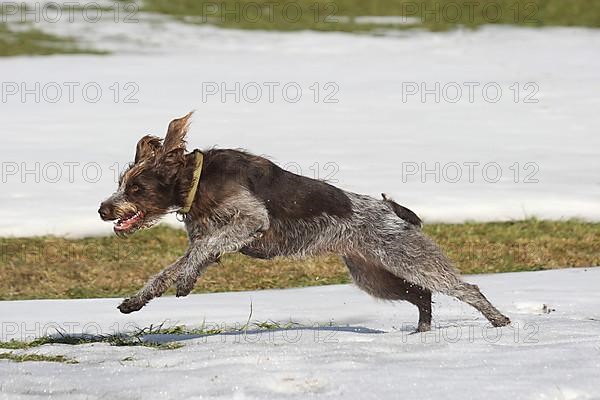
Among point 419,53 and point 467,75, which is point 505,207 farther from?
point 419,53

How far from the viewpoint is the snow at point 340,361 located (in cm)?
603

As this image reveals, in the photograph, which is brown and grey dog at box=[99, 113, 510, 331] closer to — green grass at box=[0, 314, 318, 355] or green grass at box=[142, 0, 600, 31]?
green grass at box=[0, 314, 318, 355]

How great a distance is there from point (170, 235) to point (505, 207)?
4.36 metres

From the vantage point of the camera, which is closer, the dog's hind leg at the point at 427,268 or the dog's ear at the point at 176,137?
the dog's ear at the point at 176,137

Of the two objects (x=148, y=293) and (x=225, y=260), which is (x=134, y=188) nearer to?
(x=148, y=293)

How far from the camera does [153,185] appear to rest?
306 inches

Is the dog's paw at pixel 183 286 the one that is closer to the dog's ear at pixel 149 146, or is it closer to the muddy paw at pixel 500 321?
the dog's ear at pixel 149 146

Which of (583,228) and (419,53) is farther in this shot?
(419,53)

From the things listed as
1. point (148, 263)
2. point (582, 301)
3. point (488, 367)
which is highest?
point (488, 367)

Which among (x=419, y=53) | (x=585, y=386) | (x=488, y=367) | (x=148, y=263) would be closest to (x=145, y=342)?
(x=488, y=367)

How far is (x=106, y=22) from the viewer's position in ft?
107

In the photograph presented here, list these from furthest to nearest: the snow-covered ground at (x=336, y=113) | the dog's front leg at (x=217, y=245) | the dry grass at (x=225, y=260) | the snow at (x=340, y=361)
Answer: the snow-covered ground at (x=336, y=113) → the dry grass at (x=225, y=260) → the dog's front leg at (x=217, y=245) → the snow at (x=340, y=361)

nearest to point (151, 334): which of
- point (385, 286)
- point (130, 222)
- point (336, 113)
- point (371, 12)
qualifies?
point (130, 222)

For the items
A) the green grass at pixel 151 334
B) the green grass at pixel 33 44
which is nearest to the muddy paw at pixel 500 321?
the green grass at pixel 151 334
